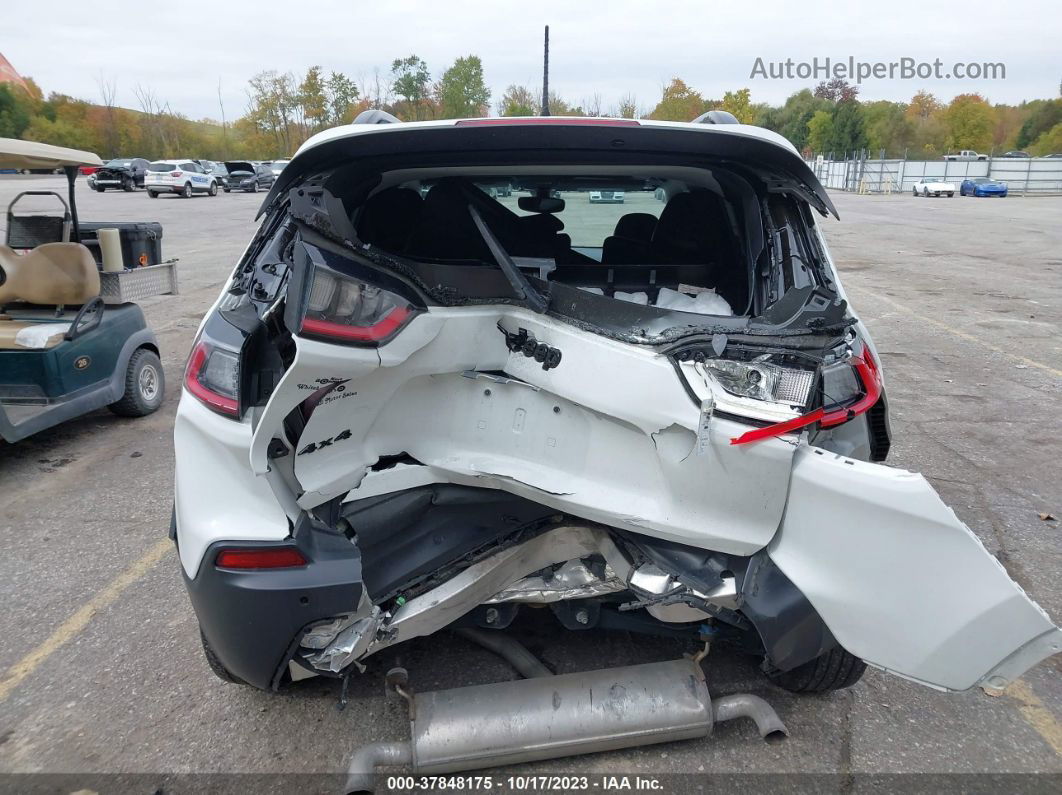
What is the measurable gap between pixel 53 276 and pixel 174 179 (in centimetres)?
3327

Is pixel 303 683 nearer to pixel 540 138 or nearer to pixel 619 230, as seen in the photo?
pixel 540 138

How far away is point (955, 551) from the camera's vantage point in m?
1.89

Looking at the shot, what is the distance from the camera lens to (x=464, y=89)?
5056 cm

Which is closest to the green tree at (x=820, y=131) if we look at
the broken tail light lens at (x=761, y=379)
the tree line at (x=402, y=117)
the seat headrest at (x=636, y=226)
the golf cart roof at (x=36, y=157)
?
the tree line at (x=402, y=117)

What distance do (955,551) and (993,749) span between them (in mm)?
1035

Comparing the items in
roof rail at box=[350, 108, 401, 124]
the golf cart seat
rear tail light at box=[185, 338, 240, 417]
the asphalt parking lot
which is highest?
roof rail at box=[350, 108, 401, 124]

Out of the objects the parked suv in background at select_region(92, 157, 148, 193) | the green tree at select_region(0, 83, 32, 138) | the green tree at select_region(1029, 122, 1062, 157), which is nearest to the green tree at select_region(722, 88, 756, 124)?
the green tree at select_region(1029, 122, 1062, 157)

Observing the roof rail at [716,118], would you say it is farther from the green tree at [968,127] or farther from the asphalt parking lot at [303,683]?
the green tree at [968,127]

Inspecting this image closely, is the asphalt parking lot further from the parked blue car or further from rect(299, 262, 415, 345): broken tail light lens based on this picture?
the parked blue car

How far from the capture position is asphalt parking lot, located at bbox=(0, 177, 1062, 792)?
2408 millimetres

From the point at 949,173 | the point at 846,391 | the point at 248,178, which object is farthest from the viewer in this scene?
the point at 949,173

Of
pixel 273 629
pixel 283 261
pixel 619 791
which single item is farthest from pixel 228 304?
pixel 619 791

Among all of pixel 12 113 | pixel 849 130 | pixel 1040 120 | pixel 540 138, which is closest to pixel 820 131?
pixel 849 130

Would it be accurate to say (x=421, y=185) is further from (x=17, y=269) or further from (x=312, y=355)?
(x=17, y=269)
